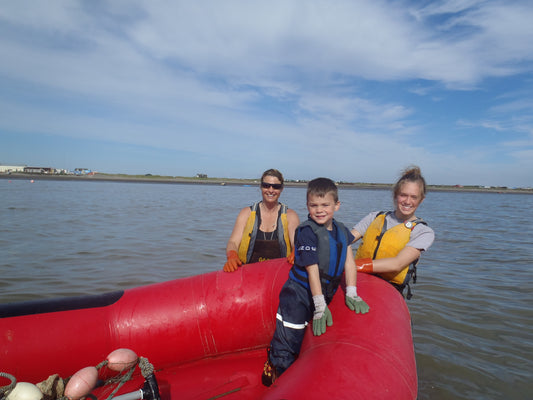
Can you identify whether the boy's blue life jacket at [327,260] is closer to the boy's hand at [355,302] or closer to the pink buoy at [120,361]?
the boy's hand at [355,302]

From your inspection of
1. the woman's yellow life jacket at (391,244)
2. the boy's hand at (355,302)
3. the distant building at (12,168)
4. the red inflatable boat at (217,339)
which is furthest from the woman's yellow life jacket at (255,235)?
the distant building at (12,168)

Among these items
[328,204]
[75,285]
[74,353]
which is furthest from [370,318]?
[75,285]

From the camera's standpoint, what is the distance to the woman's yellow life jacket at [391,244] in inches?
108

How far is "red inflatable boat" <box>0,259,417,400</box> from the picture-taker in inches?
70.5

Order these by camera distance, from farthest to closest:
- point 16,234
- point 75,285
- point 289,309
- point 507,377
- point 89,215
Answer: point 89,215
point 16,234
point 75,285
point 507,377
point 289,309

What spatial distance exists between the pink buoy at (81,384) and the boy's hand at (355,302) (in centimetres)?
154

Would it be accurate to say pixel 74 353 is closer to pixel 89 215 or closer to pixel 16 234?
pixel 16 234

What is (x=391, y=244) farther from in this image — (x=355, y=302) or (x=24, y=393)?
(x=24, y=393)

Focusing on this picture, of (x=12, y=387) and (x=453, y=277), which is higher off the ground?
(x=12, y=387)

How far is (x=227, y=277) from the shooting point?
9.31ft

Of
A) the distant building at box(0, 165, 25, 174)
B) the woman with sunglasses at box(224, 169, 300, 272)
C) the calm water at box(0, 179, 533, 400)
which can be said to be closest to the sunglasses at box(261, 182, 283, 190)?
the woman with sunglasses at box(224, 169, 300, 272)

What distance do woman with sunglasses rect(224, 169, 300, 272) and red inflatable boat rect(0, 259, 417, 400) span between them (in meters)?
0.66

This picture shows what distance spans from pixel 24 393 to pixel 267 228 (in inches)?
90.8

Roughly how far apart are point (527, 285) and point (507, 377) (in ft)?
10.8
